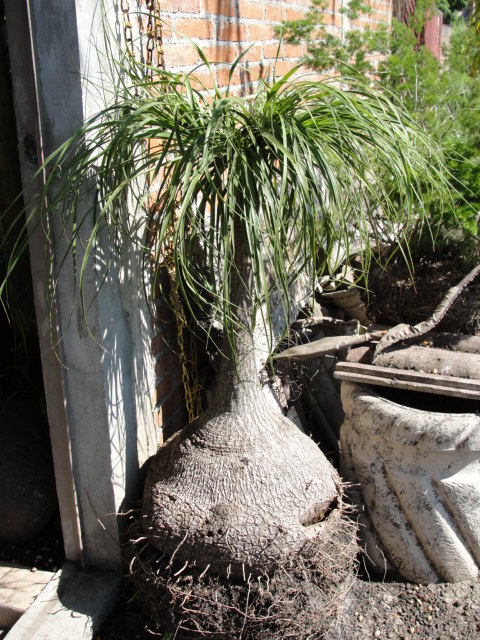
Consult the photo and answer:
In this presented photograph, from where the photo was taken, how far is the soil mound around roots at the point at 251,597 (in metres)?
1.63

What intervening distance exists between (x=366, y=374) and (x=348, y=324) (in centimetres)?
50

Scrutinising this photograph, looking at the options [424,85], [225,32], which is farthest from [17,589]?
[424,85]

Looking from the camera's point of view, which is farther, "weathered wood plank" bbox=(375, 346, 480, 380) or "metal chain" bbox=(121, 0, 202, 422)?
"weathered wood plank" bbox=(375, 346, 480, 380)

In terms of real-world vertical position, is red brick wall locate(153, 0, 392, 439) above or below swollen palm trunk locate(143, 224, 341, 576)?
above

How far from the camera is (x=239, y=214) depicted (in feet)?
4.54

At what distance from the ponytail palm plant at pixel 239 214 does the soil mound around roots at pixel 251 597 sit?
0.04 metres

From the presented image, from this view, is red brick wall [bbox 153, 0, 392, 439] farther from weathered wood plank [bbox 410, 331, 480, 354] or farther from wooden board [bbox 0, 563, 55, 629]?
weathered wood plank [bbox 410, 331, 480, 354]

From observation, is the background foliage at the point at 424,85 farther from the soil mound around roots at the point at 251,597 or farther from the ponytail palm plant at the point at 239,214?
the soil mound around roots at the point at 251,597

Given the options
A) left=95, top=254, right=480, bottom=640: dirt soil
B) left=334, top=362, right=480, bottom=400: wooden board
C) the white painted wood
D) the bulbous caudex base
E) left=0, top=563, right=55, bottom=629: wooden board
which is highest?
left=334, top=362, right=480, bottom=400: wooden board

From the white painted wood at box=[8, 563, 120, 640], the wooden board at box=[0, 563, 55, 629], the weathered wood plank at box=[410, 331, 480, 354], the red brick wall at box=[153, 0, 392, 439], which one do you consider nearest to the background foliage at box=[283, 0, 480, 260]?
the red brick wall at box=[153, 0, 392, 439]

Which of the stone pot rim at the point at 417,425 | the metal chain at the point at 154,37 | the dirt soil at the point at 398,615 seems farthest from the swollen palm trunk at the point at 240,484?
the metal chain at the point at 154,37

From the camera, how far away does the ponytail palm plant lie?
145 centimetres

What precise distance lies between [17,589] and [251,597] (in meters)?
0.78

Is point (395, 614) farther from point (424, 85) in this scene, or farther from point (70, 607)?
point (424, 85)
